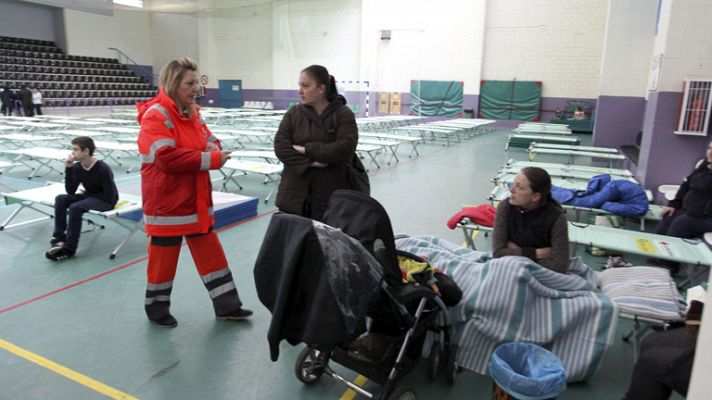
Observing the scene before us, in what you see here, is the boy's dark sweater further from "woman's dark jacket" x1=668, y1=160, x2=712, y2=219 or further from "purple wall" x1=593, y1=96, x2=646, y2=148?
"purple wall" x1=593, y1=96, x2=646, y2=148

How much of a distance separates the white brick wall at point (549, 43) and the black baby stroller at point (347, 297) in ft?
58.5

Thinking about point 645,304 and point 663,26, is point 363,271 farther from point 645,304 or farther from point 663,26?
point 663,26

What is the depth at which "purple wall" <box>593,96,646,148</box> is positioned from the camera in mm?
10177

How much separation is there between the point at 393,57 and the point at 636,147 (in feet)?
40.4

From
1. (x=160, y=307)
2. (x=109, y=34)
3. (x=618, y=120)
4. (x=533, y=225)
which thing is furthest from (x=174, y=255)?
(x=109, y=34)

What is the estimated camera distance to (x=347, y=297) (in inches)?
69.9

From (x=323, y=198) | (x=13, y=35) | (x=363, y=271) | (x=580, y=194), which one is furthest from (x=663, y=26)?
(x=13, y=35)

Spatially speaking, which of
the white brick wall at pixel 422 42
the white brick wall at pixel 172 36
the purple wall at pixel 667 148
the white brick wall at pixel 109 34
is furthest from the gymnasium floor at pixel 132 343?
A: the white brick wall at pixel 172 36

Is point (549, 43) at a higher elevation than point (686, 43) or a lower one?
higher

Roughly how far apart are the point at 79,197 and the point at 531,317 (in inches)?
159

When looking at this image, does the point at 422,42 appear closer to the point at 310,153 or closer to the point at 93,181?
the point at 93,181

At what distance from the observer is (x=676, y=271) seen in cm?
400

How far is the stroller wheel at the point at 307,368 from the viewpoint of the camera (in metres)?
2.36

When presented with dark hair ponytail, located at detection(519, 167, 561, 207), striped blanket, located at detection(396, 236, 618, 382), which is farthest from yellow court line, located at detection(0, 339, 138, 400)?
dark hair ponytail, located at detection(519, 167, 561, 207)
